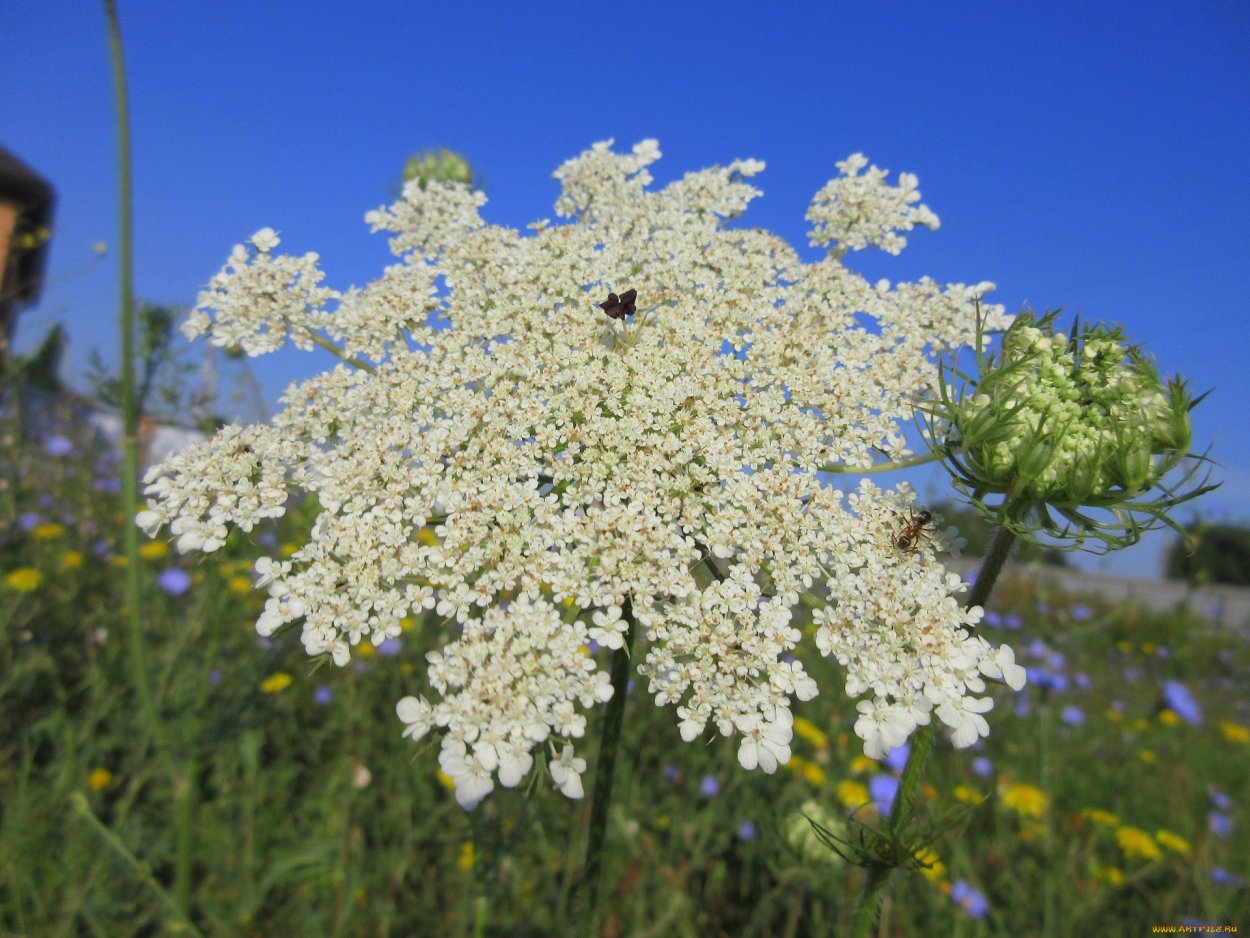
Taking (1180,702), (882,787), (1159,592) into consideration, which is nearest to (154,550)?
(882,787)

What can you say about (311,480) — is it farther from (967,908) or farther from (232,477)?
(967,908)

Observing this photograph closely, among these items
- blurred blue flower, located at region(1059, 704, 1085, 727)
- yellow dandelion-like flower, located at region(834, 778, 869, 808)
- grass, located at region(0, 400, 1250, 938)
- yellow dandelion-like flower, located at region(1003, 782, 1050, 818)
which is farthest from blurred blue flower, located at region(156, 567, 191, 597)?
blurred blue flower, located at region(1059, 704, 1085, 727)

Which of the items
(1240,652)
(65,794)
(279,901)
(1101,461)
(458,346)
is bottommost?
(279,901)

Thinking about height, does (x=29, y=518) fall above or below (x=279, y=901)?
above

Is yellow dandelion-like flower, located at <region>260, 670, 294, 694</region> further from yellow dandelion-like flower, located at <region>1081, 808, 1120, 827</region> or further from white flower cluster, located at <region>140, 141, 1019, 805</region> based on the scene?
yellow dandelion-like flower, located at <region>1081, 808, 1120, 827</region>

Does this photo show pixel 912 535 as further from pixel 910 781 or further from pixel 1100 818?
pixel 1100 818

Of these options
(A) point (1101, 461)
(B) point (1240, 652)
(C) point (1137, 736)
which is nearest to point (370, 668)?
(A) point (1101, 461)

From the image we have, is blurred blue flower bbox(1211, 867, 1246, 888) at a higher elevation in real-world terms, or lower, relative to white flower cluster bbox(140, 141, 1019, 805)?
lower
